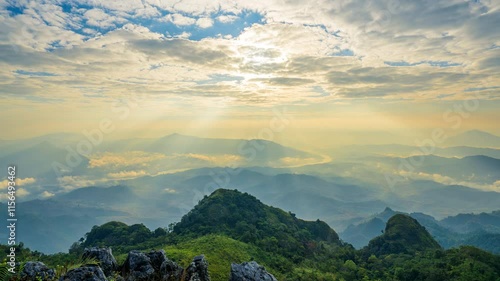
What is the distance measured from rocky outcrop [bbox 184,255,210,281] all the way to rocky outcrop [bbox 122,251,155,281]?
284 centimetres

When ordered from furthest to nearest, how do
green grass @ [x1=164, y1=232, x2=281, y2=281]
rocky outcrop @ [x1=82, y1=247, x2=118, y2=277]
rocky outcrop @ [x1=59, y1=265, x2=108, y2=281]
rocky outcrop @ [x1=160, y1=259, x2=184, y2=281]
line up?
green grass @ [x1=164, y1=232, x2=281, y2=281] → rocky outcrop @ [x1=82, y1=247, x2=118, y2=277] → rocky outcrop @ [x1=160, y1=259, x2=184, y2=281] → rocky outcrop @ [x1=59, y1=265, x2=108, y2=281]

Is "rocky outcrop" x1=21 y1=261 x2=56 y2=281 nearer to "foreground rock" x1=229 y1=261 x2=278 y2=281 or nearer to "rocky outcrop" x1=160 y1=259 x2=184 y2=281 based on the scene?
"rocky outcrop" x1=160 y1=259 x2=184 y2=281

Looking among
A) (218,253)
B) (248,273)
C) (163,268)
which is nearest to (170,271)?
(163,268)

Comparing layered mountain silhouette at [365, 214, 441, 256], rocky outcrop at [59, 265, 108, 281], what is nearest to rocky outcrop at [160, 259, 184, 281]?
rocky outcrop at [59, 265, 108, 281]

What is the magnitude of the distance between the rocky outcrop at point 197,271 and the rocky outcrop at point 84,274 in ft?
19.5

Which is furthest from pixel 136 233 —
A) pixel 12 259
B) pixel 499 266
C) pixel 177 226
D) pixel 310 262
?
pixel 499 266

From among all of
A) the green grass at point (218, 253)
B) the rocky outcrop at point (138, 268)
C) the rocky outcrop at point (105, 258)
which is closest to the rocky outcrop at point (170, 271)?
the rocky outcrop at point (138, 268)

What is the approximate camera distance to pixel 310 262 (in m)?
71.6

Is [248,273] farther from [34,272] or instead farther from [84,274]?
[34,272]

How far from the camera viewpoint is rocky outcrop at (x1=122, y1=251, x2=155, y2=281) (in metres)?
19.9

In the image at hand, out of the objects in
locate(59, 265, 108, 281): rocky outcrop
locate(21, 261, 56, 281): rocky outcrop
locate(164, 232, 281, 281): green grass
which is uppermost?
locate(59, 265, 108, 281): rocky outcrop

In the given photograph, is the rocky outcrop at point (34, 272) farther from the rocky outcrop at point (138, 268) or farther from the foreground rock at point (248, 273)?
the foreground rock at point (248, 273)

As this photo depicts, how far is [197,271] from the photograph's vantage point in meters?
20.2

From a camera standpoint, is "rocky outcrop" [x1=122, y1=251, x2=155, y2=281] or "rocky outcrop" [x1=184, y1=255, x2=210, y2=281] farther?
"rocky outcrop" [x1=122, y1=251, x2=155, y2=281]
